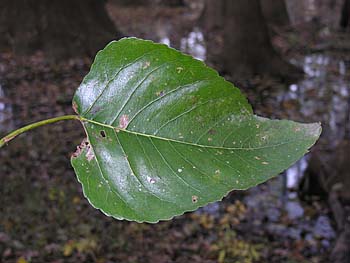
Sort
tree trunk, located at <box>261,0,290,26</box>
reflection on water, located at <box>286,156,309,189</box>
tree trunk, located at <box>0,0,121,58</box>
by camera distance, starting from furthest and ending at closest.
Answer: tree trunk, located at <box>261,0,290,26</box>
tree trunk, located at <box>0,0,121,58</box>
reflection on water, located at <box>286,156,309,189</box>

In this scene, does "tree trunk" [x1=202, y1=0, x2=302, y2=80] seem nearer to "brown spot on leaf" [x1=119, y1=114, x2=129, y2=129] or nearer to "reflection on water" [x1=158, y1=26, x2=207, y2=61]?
"reflection on water" [x1=158, y1=26, x2=207, y2=61]

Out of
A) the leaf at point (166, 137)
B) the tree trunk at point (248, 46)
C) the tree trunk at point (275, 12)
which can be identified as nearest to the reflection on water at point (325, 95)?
the tree trunk at point (248, 46)

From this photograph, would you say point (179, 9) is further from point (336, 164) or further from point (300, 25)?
point (336, 164)

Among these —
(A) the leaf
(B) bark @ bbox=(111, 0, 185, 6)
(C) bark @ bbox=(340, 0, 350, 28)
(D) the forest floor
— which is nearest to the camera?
(A) the leaf

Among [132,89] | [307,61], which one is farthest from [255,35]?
[132,89]

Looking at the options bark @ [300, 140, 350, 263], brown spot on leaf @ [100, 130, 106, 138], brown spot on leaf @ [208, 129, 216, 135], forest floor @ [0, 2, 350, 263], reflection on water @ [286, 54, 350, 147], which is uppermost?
brown spot on leaf @ [208, 129, 216, 135]

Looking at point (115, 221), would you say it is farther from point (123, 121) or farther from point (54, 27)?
point (54, 27)

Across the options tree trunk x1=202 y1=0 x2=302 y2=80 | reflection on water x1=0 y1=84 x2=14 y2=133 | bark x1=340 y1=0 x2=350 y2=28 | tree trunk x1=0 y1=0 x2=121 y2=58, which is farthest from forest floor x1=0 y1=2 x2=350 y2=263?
bark x1=340 y1=0 x2=350 y2=28
